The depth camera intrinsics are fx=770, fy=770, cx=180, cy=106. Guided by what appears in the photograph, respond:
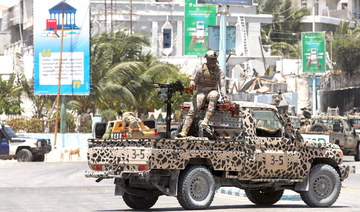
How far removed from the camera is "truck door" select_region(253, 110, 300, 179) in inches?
541

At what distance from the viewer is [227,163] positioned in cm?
1340

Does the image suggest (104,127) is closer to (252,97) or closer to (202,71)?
(202,71)

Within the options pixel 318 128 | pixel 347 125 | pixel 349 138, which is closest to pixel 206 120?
pixel 349 138

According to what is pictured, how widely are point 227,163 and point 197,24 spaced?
46.2 metres

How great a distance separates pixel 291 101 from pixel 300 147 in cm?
4522

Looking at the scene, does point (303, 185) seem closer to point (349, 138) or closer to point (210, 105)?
point (210, 105)

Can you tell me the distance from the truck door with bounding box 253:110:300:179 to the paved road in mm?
707

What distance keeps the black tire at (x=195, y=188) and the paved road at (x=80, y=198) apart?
0.54m

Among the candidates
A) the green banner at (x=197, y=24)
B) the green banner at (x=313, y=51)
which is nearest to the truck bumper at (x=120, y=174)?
the green banner at (x=197, y=24)

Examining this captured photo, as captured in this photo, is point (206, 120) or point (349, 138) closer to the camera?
point (206, 120)

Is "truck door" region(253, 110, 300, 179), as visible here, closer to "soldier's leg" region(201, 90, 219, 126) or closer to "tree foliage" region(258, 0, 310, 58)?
"soldier's leg" region(201, 90, 219, 126)

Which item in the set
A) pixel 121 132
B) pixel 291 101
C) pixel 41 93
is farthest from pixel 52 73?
pixel 291 101

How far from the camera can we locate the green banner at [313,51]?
193ft

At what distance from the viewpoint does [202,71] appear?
14.3 m
